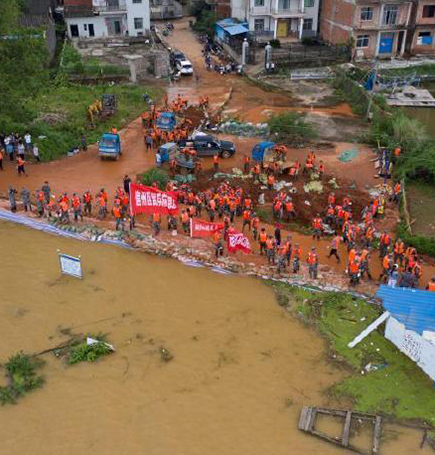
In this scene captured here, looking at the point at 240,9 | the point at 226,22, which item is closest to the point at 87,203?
the point at 226,22

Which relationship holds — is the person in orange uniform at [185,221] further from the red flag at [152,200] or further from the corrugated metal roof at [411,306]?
the corrugated metal roof at [411,306]

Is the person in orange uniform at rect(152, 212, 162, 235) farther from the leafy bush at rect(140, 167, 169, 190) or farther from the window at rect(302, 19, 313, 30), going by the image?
the window at rect(302, 19, 313, 30)

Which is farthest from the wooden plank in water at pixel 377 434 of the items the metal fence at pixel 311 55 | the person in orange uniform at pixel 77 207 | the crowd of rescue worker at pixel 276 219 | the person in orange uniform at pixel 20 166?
the metal fence at pixel 311 55

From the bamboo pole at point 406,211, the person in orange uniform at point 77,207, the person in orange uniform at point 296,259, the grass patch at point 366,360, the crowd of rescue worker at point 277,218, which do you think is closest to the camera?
the grass patch at point 366,360

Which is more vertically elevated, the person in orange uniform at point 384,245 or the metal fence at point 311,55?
the metal fence at point 311,55

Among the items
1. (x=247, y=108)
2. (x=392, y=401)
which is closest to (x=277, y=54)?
(x=247, y=108)

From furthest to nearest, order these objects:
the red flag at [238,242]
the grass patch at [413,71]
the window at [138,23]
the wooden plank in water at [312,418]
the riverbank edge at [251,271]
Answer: the window at [138,23]
the grass patch at [413,71]
the red flag at [238,242]
the riverbank edge at [251,271]
the wooden plank in water at [312,418]

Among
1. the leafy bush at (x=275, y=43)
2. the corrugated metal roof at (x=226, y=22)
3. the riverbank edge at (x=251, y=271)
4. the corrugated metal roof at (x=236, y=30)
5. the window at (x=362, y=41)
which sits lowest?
the riverbank edge at (x=251, y=271)
